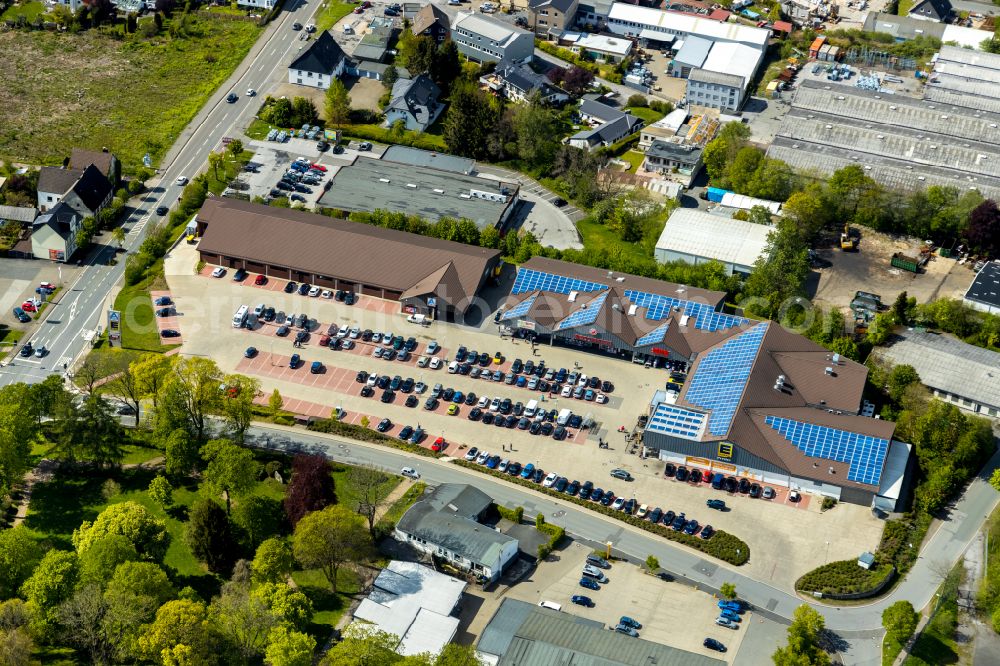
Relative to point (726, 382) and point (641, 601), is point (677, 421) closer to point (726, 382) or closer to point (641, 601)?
point (726, 382)

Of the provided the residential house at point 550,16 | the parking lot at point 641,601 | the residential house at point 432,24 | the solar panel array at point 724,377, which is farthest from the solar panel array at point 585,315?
the residential house at point 550,16

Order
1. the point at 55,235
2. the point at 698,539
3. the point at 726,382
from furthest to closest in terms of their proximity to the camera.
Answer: the point at 55,235 → the point at 726,382 → the point at 698,539

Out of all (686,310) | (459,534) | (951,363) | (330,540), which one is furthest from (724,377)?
(330,540)

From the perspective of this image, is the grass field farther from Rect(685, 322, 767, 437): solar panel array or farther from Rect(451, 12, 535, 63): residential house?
Rect(685, 322, 767, 437): solar panel array

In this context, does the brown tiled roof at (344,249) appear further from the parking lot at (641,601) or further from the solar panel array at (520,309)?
the parking lot at (641,601)

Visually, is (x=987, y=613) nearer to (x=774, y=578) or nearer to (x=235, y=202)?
(x=774, y=578)
